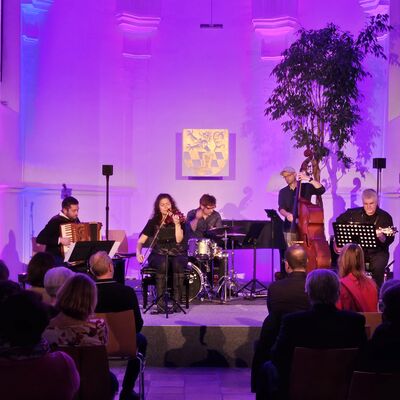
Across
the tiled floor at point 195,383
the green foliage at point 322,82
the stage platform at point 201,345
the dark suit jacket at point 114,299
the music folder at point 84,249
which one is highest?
the green foliage at point 322,82

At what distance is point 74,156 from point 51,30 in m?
2.03

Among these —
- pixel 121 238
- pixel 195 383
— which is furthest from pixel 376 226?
pixel 121 238

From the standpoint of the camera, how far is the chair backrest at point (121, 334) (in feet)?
15.9

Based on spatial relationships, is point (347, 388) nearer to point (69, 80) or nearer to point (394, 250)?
point (394, 250)

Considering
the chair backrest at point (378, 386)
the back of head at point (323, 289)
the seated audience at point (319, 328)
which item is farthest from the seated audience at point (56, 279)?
the chair backrest at point (378, 386)

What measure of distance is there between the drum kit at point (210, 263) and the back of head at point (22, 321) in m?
5.70

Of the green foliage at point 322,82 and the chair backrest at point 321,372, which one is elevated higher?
the green foliage at point 322,82

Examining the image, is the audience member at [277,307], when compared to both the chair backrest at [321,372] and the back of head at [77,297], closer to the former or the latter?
the chair backrest at [321,372]

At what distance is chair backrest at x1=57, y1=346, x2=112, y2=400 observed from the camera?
3.65 meters

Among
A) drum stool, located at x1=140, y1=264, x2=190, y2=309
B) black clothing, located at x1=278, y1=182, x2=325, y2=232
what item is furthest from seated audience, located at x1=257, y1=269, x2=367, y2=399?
black clothing, located at x1=278, y1=182, x2=325, y2=232

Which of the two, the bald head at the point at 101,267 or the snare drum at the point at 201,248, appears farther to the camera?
the snare drum at the point at 201,248

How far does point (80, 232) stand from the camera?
27.4ft

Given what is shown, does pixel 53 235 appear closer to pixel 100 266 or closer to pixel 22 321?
pixel 100 266

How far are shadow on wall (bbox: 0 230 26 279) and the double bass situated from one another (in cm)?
402
